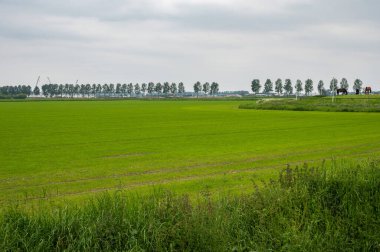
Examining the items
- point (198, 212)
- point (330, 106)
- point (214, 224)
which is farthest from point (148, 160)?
point (330, 106)

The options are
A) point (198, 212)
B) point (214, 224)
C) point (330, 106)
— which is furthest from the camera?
point (330, 106)

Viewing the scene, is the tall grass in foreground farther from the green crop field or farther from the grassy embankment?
the grassy embankment

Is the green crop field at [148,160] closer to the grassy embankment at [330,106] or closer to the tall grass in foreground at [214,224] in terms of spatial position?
the tall grass in foreground at [214,224]

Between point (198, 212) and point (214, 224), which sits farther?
point (198, 212)

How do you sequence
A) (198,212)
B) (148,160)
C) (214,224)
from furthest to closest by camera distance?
(148,160) < (198,212) < (214,224)

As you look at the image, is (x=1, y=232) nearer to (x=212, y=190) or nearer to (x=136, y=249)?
(x=136, y=249)

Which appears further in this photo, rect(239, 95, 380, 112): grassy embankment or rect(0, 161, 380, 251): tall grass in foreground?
rect(239, 95, 380, 112): grassy embankment

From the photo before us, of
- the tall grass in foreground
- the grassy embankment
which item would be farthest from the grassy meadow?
the grassy embankment

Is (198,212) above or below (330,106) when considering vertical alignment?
above

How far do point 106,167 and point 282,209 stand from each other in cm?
1177

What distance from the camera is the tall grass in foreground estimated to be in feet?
26.4

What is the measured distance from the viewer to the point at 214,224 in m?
8.61

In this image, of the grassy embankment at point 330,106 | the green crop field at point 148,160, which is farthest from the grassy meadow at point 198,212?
the grassy embankment at point 330,106

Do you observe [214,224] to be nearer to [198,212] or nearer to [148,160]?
[198,212]
